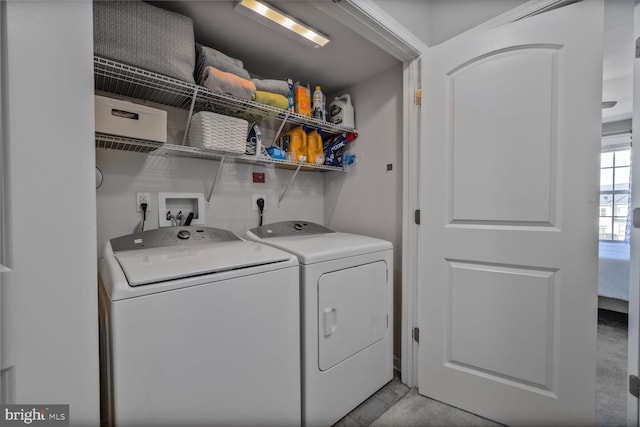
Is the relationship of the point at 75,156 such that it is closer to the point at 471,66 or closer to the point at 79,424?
the point at 79,424

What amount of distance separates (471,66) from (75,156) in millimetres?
1755

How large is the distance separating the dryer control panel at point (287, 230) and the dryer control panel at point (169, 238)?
0.20 m

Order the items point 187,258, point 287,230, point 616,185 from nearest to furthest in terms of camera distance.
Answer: point 187,258 → point 287,230 → point 616,185

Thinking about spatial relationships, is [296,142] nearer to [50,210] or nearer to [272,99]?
[272,99]

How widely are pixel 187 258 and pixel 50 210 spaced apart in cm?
55

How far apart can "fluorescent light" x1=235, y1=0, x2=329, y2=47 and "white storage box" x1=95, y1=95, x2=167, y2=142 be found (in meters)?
0.67

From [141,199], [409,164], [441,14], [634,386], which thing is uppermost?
[441,14]

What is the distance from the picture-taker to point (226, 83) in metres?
1.39

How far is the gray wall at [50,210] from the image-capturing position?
1.86ft

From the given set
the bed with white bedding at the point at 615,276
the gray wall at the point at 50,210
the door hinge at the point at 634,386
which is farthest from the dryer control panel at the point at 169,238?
the bed with white bedding at the point at 615,276

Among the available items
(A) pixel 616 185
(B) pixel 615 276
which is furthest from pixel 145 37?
(A) pixel 616 185

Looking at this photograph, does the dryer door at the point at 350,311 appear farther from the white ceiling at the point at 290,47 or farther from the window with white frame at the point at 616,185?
the window with white frame at the point at 616,185

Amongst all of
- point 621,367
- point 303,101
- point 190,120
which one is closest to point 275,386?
point 190,120

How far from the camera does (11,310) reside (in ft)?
1.85
